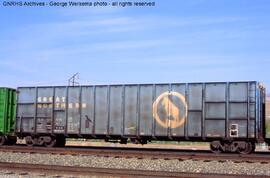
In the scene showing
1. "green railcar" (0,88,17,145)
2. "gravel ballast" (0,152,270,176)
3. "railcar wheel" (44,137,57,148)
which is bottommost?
"gravel ballast" (0,152,270,176)

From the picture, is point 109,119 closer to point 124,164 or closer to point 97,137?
point 97,137

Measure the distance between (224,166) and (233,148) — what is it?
14.8 feet

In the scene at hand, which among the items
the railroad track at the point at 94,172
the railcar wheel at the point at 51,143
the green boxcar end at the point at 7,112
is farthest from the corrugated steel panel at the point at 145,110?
the railroad track at the point at 94,172

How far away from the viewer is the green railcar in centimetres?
2373

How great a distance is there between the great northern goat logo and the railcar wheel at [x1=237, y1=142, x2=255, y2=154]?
293 centimetres

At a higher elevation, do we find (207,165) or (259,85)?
(259,85)

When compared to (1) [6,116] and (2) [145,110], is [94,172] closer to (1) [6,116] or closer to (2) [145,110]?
(2) [145,110]

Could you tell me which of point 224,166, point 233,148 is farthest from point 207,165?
point 233,148

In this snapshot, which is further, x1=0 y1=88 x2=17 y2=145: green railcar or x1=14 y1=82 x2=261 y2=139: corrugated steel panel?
x1=0 y1=88 x2=17 y2=145: green railcar

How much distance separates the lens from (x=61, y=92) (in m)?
22.7

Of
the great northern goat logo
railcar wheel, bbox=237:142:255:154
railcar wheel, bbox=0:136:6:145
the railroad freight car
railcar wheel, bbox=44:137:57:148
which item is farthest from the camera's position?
railcar wheel, bbox=0:136:6:145

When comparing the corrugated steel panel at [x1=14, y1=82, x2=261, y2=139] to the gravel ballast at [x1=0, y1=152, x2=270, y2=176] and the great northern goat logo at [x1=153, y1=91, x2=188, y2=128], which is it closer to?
the great northern goat logo at [x1=153, y1=91, x2=188, y2=128]

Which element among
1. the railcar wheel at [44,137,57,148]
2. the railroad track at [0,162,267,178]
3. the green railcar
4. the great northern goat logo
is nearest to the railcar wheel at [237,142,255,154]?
the great northern goat logo

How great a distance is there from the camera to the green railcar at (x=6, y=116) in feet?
77.9
